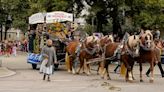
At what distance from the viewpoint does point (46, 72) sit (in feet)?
67.8

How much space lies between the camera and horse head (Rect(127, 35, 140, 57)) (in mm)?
19984

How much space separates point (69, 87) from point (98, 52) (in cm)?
613

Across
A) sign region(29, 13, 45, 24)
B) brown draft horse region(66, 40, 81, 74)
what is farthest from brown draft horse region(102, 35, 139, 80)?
sign region(29, 13, 45, 24)

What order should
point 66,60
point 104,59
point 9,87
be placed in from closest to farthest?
point 9,87 < point 104,59 < point 66,60

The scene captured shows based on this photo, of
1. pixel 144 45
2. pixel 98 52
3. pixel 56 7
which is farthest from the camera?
pixel 56 7

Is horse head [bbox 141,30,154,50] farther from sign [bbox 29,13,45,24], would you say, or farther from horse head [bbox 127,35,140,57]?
sign [bbox 29,13,45,24]

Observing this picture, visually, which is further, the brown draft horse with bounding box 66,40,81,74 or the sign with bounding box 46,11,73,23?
the sign with bounding box 46,11,73,23

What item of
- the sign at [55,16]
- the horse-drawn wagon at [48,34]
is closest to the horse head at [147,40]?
the horse-drawn wagon at [48,34]

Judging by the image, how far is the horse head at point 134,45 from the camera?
20.0m

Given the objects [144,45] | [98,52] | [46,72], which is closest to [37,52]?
[98,52]

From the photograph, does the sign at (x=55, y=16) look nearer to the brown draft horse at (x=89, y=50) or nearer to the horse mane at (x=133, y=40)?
the brown draft horse at (x=89, y=50)

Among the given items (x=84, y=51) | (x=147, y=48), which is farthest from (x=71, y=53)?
(x=147, y=48)

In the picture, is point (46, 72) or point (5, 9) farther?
point (5, 9)

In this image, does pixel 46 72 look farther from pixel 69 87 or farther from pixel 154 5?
pixel 154 5
